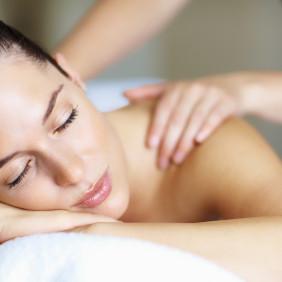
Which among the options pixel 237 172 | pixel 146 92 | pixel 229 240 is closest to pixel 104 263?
pixel 229 240

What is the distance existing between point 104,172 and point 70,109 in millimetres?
130

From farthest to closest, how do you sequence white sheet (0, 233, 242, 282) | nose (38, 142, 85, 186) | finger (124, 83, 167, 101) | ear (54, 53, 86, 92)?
1. finger (124, 83, 167, 101)
2. ear (54, 53, 86, 92)
3. nose (38, 142, 85, 186)
4. white sheet (0, 233, 242, 282)

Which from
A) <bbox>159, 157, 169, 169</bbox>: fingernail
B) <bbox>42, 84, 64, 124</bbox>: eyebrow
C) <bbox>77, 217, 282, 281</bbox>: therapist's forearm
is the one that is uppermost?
<bbox>42, 84, 64, 124</bbox>: eyebrow

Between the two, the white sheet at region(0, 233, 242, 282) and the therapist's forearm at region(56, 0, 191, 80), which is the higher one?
the white sheet at region(0, 233, 242, 282)

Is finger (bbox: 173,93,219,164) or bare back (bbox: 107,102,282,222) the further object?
finger (bbox: 173,93,219,164)

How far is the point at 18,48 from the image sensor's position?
94 centimetres

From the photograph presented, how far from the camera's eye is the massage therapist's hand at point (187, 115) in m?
1.12

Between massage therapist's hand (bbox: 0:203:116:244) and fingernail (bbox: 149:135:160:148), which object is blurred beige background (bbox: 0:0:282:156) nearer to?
fingernail (bbox: 149:135:160:148)

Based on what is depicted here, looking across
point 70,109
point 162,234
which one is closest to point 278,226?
point 162,234

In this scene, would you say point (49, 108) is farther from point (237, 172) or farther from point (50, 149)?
point (237, 172)

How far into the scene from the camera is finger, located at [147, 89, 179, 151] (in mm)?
1143

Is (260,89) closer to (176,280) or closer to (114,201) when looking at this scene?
(114,201)

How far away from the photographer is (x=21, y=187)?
888 millimetres

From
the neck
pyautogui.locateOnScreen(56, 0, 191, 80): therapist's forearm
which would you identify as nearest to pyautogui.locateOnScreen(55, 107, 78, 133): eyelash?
the neck
